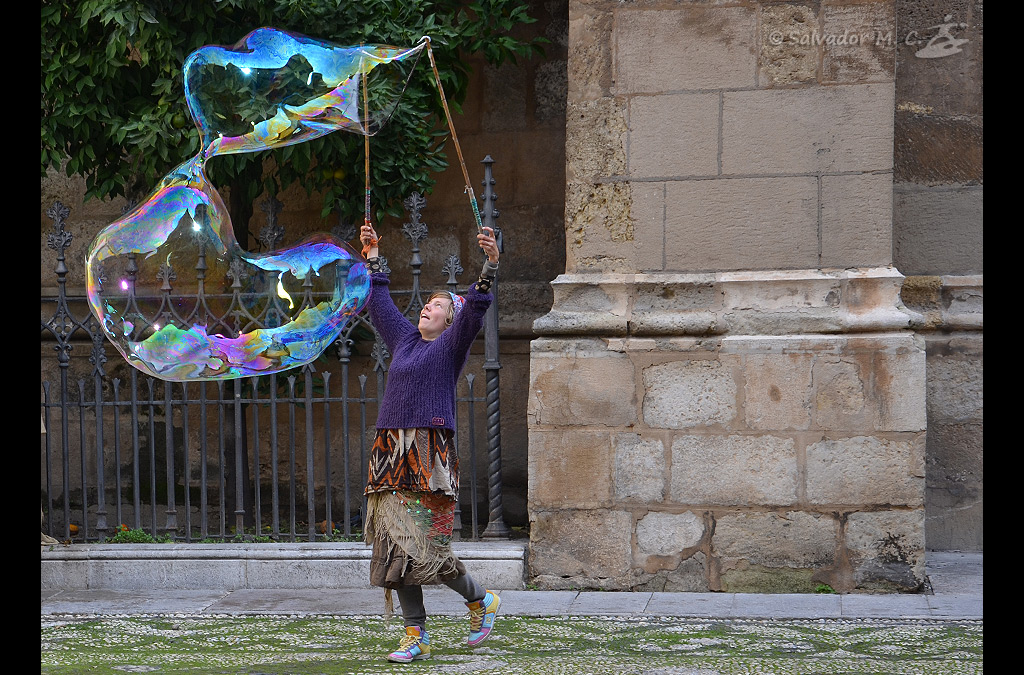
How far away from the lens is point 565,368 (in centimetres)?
565

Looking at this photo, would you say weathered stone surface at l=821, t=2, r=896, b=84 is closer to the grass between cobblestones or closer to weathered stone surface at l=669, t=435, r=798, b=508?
weathered stone surface at l=669, t=435, r=798, b=508

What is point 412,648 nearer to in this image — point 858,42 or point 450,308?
point 450,308

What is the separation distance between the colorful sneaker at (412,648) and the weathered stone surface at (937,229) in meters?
3.70

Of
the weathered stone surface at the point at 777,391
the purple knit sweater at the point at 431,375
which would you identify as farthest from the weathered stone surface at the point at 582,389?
the purple knit sweater at the point at 431,375

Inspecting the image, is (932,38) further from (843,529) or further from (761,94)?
(843,529)

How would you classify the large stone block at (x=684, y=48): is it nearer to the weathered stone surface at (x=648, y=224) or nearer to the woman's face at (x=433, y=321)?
the weathered stone surface at (x=648, y=224)

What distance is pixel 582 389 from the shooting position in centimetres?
562

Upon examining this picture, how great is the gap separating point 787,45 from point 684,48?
0.51 meters

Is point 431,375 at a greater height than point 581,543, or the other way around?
point 431,375

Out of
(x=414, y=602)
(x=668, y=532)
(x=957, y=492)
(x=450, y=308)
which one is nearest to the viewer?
(x=414, y=602)

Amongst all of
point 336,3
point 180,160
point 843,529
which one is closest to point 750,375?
point 843,529

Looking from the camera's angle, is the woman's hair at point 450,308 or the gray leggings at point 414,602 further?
the woman's hair at point 450,308

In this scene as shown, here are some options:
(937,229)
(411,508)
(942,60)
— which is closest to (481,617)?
(411,508)

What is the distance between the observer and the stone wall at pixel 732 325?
5.36m
